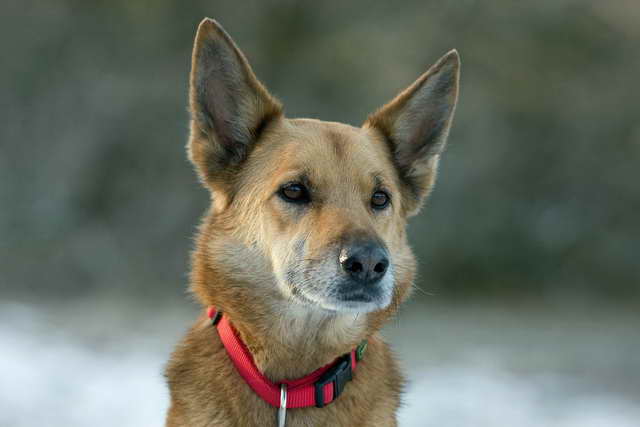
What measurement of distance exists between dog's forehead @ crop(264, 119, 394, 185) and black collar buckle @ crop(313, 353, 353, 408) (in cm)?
78

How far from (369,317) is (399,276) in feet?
0.91

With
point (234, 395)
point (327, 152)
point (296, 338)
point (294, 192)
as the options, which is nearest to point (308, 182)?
point (294, 192)

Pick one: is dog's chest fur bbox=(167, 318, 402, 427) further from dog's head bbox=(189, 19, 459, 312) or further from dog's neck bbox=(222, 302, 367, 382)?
dog's head bbox=(189, 19, 459, 312)

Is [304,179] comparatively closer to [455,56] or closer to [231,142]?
[231,142]

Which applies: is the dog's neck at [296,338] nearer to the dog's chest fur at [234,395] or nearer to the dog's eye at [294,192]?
the dog's chest fur at [234,395]

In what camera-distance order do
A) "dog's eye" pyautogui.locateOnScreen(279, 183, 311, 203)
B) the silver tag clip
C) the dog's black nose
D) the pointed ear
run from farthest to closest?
1. the pointed ear
2. "dog's eye" pyautogui.locateOnScreen(279, 183, 311, 203)
3. the silver tag clip
4. the dog's black nose

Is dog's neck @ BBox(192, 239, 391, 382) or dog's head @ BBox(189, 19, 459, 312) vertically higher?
dog's head @ BBox(189, 19, 459, 312)

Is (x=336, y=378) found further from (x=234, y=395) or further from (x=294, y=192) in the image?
(x=294, y=192)

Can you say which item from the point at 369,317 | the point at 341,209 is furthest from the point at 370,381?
the point at 341,209

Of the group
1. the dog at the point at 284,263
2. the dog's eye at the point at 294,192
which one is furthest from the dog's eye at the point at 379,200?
the dog's eye at the point at 294,192

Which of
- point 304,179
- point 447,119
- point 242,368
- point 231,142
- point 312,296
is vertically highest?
point 447,119

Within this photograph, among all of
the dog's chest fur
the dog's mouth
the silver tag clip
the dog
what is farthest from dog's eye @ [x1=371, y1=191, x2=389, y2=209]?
the silver tag clip

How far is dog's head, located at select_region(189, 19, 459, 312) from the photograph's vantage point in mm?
2941

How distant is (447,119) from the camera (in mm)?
3725
